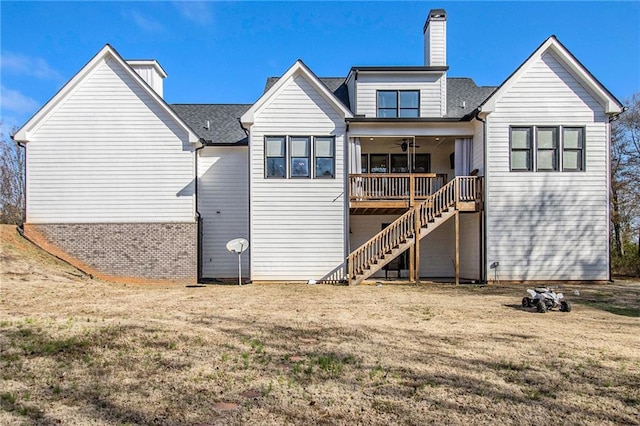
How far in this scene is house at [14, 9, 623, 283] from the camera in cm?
1617

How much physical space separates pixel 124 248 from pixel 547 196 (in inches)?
597

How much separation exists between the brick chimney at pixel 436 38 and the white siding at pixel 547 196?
450 centimetres

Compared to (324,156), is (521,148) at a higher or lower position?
higher

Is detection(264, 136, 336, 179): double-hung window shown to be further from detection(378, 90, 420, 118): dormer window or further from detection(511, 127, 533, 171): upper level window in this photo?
detection(511, 127, 533, 171): upper level window

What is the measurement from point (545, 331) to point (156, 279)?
1311 cm

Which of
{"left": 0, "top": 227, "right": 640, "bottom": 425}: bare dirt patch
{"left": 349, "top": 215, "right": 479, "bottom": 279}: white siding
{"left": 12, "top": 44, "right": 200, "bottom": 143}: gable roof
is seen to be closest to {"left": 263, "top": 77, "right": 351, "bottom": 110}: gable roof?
{"left": 12, "top": 44, "right": 200, "bottom": 143}: gable roof

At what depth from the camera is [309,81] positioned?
16594 millimetres

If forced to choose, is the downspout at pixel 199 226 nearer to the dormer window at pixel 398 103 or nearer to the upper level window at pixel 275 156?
the upper level window at pixel 275 156

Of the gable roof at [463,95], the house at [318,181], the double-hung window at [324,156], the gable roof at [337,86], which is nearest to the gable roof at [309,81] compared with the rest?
the house at [318,181]

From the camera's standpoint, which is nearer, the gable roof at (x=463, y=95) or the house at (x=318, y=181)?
the house at (x=318, y=181)

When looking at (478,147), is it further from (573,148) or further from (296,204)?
(296,204)

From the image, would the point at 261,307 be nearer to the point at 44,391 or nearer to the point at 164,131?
the point at 44,391

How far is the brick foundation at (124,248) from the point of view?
16.6 metres

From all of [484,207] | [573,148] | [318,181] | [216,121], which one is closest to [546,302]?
[484,207]
